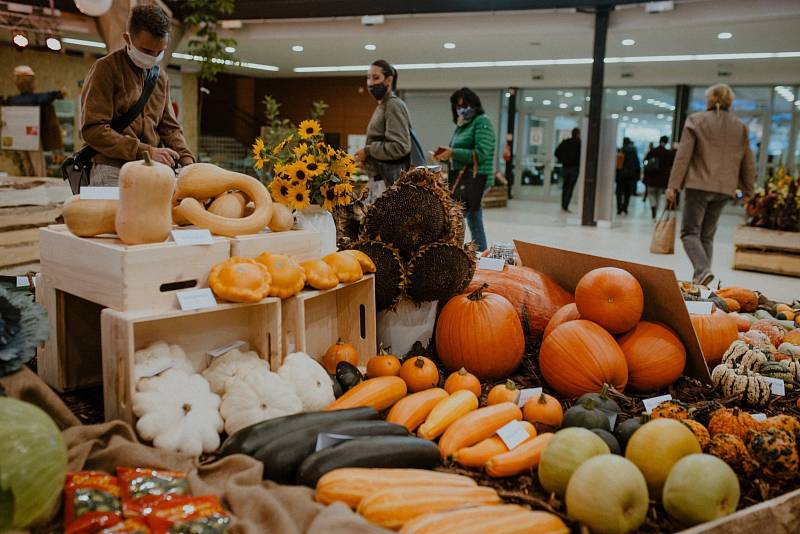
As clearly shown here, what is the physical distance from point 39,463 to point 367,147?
3310 millimetres

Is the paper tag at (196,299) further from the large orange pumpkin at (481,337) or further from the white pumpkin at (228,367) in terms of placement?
the large orange pumpkin at (481,337)

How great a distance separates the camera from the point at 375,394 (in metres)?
2.28

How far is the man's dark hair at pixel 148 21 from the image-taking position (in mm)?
2605

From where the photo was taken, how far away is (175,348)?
217cm

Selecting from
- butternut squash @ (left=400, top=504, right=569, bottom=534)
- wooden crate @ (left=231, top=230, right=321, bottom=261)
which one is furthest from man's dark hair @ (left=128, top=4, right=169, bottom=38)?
butternut squash @ (left=400, top=504, right=569, bottom=534)

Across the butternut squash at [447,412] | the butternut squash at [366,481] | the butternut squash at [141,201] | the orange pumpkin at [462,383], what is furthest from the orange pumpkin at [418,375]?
the butternut squash at [141,201]

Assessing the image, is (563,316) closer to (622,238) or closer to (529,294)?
(529,294)

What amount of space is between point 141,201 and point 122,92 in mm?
976

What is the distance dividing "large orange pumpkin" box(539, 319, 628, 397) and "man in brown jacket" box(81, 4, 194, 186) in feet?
5.42

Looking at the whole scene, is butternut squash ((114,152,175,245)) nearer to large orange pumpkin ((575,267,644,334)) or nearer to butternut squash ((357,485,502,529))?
butternut squash ((357,485,502,529))

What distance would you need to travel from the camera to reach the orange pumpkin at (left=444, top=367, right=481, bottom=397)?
2.42 m

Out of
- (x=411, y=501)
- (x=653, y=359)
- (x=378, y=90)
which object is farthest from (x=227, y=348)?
(x=378, y=90)

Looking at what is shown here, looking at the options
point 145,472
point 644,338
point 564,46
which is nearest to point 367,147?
point 644,338

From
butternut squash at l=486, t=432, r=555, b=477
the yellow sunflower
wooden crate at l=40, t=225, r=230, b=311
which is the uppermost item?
the yellow sunflower
